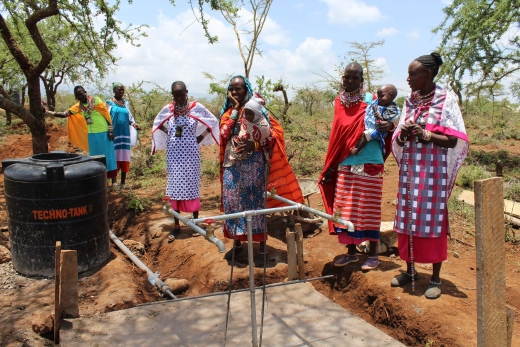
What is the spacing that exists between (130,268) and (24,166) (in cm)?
146

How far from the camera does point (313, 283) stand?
169 inches

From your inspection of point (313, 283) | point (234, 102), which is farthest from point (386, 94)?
point (313, 283)

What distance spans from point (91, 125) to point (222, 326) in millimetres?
4971

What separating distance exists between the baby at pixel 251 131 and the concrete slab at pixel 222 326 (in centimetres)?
131

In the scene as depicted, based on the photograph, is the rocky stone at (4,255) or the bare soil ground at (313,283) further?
the rocky stone at (4,255)

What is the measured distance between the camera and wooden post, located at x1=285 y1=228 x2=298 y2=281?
3.95m

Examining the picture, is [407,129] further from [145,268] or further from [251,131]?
[145,268]

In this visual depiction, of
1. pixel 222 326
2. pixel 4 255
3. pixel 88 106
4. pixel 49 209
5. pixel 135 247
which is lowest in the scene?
pixel 222 326

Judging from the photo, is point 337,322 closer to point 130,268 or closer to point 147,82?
point 130,268

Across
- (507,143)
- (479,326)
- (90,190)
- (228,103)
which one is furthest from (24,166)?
(507,143)

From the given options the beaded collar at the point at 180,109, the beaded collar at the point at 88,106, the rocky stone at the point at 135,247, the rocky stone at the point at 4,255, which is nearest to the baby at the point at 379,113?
the beaded collar at the point at 180,109

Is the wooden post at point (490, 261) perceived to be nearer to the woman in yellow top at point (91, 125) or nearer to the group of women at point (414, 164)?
the group of women at point (414, 164)

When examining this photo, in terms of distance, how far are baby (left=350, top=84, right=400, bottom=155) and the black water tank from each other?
2.59 meters

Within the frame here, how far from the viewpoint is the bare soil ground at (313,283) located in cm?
320
